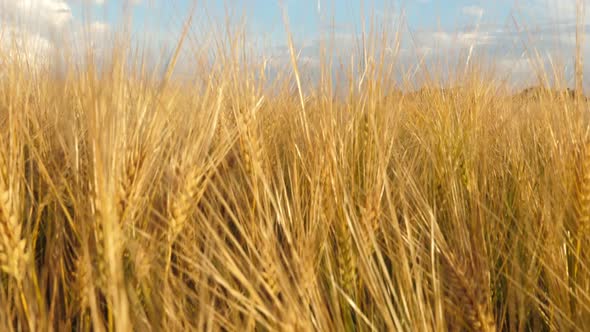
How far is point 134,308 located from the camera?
3.02 ft

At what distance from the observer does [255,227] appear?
1112 mm

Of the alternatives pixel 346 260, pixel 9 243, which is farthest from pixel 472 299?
pixel 9 243

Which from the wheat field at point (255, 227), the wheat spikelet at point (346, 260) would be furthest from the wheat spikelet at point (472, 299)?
the wheat spikelet at point (346, 260)

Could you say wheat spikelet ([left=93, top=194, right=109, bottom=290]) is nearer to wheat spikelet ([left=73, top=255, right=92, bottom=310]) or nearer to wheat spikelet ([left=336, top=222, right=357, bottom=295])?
wheat spikelet ([left=73, top=255, right=92, bottom=310])

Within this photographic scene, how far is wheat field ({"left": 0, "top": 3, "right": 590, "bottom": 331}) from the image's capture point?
0.91 metres

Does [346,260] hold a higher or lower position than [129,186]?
lower

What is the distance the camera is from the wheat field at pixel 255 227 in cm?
91

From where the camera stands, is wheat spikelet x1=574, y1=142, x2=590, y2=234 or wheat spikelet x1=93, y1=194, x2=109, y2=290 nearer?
wheat spikelet x1=93, y1=194, x2=109, y2=290

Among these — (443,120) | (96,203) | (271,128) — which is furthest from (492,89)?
(96,203)

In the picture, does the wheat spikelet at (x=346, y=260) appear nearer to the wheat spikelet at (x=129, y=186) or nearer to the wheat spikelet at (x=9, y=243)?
the wheat spikelet at (x=129, y=186)

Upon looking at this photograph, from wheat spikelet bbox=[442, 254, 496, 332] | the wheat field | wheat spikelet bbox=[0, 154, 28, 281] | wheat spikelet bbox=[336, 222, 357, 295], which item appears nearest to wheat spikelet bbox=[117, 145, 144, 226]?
the wheat field

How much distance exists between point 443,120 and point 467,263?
1155 mm

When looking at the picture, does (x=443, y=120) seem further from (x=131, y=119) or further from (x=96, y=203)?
(x=96, y=203)

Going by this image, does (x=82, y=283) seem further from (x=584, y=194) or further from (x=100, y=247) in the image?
(x=584, y=194)
